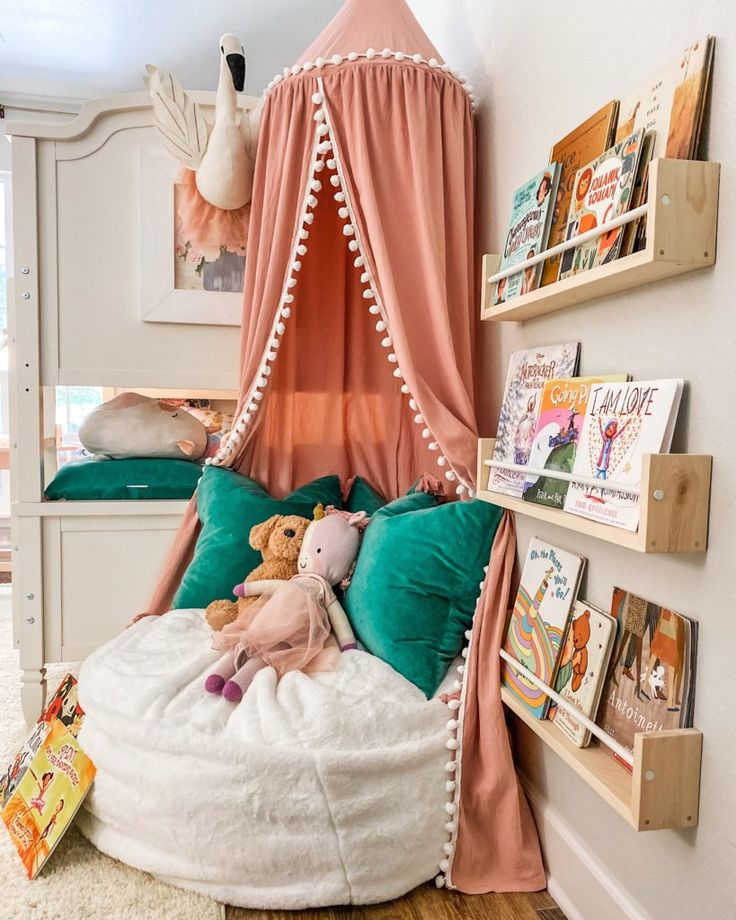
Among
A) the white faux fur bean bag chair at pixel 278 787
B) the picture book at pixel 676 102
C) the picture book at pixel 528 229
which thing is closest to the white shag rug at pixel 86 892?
the white faux fur bean bag chair at pixel 278 787

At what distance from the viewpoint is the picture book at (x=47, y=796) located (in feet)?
4.89

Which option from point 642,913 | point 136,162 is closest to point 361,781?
point 642,913

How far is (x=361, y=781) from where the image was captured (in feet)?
4.44

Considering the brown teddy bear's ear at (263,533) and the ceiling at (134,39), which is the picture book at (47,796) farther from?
the ceiling at (134,39)

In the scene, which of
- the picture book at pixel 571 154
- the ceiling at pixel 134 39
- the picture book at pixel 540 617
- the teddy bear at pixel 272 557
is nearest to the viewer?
the picture book at pixel 571 154

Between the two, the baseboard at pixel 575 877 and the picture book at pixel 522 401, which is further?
the picture book at pixel 522 401

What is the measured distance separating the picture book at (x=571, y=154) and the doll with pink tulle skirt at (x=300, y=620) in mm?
796

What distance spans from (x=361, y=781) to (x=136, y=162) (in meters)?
1.84

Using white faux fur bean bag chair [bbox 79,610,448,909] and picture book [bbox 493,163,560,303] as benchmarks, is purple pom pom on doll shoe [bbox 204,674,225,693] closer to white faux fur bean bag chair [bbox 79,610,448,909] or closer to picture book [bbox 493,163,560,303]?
white faux fur bean bag chair [bbox 79,610,448,909]

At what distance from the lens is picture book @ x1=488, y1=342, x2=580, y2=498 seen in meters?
1.39

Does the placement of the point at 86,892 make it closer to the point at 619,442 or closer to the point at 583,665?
the point at 583,665

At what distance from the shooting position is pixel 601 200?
1154mm

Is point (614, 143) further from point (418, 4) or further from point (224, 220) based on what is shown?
point (418, 4)

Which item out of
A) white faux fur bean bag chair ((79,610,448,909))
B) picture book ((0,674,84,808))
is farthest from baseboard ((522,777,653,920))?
picture book ((0,674,84,808))
